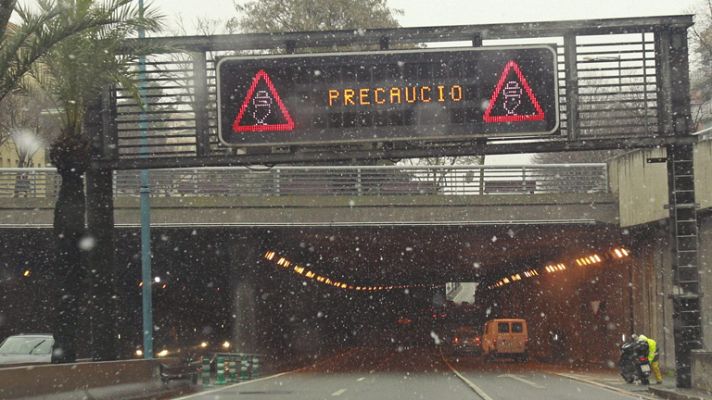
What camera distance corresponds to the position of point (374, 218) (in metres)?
31.2

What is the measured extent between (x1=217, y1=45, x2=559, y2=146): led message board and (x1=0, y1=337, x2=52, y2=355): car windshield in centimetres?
1001

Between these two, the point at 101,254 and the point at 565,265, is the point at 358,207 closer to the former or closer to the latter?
the point at 101,254

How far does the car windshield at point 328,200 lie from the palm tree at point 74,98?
0.04 meters

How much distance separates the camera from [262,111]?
1803cm

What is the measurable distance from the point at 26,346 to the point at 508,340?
2472 cm

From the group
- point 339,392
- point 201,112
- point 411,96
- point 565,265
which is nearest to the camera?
point 411,96

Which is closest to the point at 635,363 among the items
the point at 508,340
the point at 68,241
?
the point at 68,241

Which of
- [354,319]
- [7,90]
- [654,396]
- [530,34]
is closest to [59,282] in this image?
[7,90]

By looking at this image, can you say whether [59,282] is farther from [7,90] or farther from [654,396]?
[654,396]

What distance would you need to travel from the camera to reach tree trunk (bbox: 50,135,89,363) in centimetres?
1981

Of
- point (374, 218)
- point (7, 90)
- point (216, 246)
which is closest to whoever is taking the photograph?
point (7, 90)

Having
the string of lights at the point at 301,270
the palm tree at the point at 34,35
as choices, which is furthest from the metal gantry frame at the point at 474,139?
the string of lights at the point at 301,270

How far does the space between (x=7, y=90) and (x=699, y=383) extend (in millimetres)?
14443

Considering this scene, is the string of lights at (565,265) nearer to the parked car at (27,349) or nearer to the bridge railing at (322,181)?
the bridge railing at (322,181)
